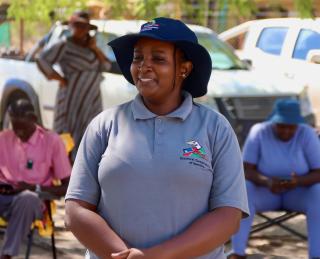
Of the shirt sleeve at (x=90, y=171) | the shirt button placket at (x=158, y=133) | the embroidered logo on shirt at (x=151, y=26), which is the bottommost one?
the shirt sleeve at (x=90, y=171)

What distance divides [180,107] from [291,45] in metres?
7.70

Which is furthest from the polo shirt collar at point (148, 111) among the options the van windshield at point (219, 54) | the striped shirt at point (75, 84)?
the van windshield at point (219, 54)

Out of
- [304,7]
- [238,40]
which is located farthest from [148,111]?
[238,40]

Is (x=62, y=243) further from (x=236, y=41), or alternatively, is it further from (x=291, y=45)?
(x=236, y=41)

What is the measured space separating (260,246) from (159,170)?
161 inches

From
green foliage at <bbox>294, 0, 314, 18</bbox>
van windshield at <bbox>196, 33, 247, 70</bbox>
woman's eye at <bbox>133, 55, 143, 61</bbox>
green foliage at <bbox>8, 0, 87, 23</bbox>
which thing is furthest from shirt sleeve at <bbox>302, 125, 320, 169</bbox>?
van windshield at <bbox>196, 33, 247, 70</bbox>

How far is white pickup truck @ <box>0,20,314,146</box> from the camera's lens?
29.2 ft

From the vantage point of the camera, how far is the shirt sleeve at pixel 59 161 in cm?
566

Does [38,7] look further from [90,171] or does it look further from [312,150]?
[90,171]

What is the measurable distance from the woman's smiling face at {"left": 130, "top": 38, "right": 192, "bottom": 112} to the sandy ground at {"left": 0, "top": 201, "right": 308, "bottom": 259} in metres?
3.52

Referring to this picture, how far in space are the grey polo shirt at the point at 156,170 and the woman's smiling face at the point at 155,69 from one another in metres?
0.06

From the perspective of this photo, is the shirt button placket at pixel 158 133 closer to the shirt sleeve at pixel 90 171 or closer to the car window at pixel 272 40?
the shirt sleeve at pixel 90 171

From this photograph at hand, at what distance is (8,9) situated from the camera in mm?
9203

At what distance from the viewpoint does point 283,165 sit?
233 inches
